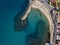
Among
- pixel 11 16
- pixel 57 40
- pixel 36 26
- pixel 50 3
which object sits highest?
pixel 50 3

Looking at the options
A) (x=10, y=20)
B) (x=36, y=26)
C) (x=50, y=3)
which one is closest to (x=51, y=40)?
(x=36, y=26)

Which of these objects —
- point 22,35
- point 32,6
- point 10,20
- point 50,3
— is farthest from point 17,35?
point 50,3

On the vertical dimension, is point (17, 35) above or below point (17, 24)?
below

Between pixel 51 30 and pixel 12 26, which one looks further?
pixel 12 26

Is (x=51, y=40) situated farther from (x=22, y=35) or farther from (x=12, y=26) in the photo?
(x=12, y=26)

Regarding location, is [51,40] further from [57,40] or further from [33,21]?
[33,21]

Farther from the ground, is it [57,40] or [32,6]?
[32,6]

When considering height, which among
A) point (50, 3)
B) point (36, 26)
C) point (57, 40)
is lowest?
point (57, 40)

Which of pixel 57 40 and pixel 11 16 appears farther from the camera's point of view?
pixel 11 16
